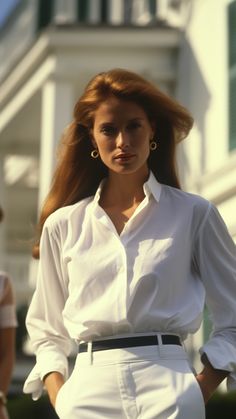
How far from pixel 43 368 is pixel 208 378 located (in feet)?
1.56

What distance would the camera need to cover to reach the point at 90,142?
3.45 meters

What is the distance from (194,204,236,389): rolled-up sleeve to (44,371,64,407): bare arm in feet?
1.38

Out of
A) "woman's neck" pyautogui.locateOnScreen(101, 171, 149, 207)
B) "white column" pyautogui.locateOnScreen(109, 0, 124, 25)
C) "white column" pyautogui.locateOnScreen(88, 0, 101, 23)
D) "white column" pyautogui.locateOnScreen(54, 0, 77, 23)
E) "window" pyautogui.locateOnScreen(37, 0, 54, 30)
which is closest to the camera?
"woman's neck" pyautogui.locateOnScreen(101, 171, 149, 207)

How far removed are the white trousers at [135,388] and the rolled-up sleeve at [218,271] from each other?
0.66 ft

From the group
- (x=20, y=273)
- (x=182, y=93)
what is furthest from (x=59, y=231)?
(x=20, y=273)

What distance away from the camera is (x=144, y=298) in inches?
120

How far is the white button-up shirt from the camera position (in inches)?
120

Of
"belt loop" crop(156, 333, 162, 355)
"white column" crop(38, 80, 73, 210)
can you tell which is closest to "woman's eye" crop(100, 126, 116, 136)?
"belt loop" crop(156, 333, 162, 355)

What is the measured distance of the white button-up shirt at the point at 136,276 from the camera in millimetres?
3045

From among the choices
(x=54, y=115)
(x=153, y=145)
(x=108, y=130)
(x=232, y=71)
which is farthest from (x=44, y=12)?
(x=108, y=130)

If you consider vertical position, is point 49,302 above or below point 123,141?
below

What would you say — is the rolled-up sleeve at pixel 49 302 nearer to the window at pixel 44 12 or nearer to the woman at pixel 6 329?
the woman at pixel 6 329

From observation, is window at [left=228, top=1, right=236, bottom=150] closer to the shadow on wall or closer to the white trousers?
the shadow on wall

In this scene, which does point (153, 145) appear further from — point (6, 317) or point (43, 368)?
point (6, 317)
